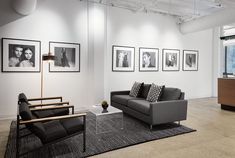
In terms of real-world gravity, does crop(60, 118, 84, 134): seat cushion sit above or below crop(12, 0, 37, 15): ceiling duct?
below

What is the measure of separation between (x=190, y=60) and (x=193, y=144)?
532cm

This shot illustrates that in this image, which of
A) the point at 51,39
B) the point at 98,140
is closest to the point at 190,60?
the point at 51,39

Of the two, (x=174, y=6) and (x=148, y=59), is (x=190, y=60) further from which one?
(x=174, y=6)

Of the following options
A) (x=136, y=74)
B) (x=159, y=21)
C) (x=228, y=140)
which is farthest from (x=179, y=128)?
(x=159, y=21)

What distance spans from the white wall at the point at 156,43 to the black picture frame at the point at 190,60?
0.17m

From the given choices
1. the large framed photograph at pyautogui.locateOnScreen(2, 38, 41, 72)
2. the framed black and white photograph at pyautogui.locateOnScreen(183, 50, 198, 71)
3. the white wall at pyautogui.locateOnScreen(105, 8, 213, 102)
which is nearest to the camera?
the large framed photograph at pyautogui.locateOnScreen(2, 38, 41, 72)

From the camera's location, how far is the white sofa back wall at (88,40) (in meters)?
5.15

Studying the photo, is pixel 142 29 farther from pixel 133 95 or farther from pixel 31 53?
pixel 31 53

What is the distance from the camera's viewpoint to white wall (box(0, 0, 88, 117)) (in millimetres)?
5039

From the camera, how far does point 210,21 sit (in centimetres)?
632

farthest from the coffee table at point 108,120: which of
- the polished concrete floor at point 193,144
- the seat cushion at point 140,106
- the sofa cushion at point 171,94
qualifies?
the sofa cushion at point 171,94

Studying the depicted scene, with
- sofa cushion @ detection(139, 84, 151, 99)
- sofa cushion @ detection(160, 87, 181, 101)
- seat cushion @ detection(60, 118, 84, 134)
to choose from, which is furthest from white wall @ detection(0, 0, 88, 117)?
seat cushion @ detection(60, 118, 84, 134)

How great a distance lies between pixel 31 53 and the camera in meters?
5.24

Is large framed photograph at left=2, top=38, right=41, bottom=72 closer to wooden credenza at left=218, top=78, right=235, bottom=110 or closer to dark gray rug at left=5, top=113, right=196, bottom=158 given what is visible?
dark gray rug at left=5, top=113, right=196, bottom=158
